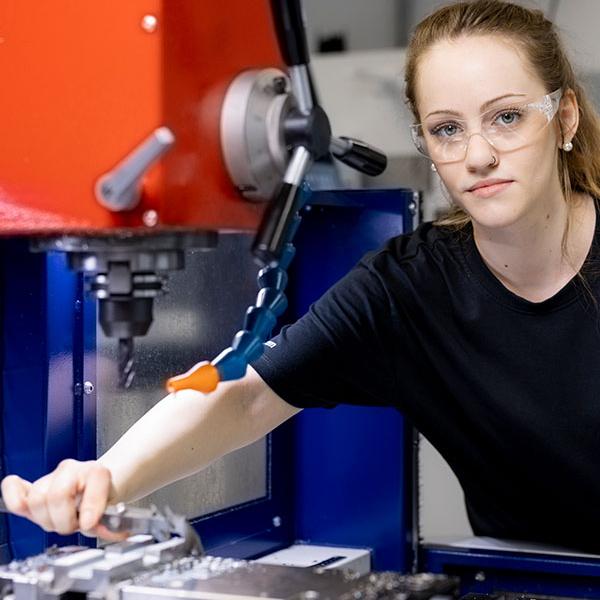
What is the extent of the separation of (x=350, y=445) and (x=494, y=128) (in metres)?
0.73

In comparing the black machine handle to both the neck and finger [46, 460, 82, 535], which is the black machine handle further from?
the neck

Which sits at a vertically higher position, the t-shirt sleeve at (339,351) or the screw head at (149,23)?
the screw head at (149,23)

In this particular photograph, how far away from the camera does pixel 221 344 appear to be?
171 centimetres

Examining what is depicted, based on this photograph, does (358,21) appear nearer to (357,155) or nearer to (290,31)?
(357,155)

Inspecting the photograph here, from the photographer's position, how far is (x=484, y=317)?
1454 mm

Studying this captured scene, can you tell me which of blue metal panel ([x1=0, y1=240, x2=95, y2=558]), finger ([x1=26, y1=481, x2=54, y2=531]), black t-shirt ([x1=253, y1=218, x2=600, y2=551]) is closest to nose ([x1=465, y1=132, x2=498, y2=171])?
black t-shirt ([x1=253, y1=218, x2=600, y2=551])

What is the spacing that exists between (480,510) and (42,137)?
1032mm

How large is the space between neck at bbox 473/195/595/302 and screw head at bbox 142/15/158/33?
714 millimetres

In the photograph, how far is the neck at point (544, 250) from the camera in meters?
1.42

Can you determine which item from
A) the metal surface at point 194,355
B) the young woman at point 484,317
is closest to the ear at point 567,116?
the young woman at point 484,317

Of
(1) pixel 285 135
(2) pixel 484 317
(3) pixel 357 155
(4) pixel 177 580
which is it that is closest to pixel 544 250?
(2) pixel 484 317

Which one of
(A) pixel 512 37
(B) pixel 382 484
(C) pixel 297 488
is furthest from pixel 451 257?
(C) pixel 297 488

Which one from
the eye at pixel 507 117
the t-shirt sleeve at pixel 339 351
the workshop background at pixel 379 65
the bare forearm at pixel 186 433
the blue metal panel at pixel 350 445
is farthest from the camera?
the workshop background at pixel 379 65

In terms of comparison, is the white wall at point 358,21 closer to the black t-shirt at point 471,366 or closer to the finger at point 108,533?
the black t-shirt at point 471,366
